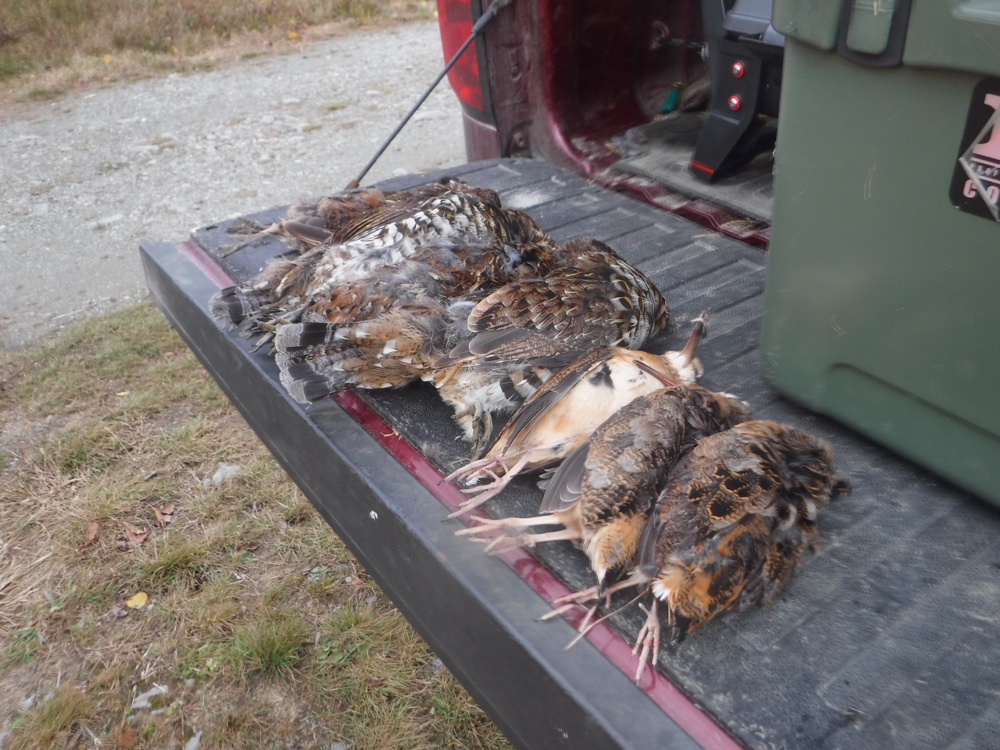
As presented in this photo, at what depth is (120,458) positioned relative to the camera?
4078mm

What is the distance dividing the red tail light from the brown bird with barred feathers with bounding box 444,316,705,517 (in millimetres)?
2087

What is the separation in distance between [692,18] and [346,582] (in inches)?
124

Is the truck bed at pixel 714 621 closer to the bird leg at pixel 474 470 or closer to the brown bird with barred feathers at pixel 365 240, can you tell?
the bird leg at pixel 474 470

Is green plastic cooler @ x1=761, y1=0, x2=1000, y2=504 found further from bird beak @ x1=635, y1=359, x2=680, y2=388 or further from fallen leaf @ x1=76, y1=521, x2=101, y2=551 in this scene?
fallen leaf @ x1=76, y1=521, x2=101, y2=551

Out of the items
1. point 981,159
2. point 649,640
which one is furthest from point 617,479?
point 981,159

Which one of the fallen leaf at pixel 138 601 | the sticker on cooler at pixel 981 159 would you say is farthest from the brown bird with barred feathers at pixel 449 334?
the fallen leaf at pixel 138 601

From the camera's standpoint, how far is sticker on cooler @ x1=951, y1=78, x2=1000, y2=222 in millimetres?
1565

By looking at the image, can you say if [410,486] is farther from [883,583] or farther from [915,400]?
[915,400]

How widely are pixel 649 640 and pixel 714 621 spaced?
0.17m

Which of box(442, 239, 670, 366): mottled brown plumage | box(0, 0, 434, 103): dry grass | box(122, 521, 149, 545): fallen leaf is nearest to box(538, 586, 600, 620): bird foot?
box(442, 239, 670, 366): mottled brown plumage

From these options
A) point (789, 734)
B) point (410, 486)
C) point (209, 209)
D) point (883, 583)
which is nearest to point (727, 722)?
point (789, 734)

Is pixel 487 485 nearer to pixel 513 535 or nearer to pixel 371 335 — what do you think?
pixel 513 535

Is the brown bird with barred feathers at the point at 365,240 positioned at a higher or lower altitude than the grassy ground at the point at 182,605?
higher

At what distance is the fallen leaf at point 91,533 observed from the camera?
3.57 m
